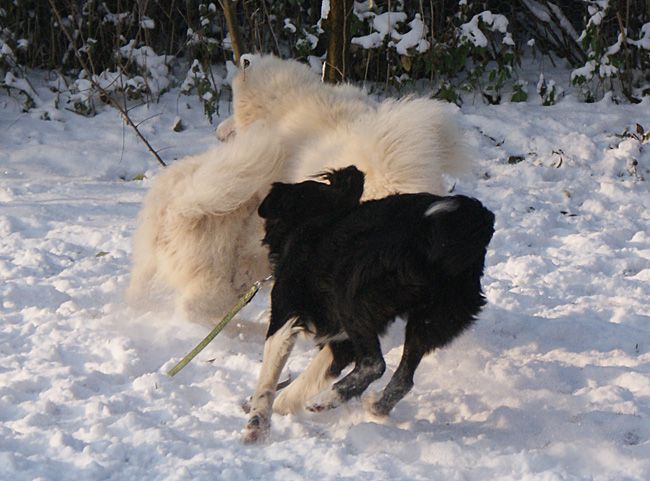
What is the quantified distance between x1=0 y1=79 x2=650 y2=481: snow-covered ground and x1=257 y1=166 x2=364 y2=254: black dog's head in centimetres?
75

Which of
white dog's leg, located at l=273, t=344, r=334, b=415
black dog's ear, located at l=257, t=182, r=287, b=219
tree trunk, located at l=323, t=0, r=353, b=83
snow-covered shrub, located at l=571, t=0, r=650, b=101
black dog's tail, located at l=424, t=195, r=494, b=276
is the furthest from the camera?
snow-covered shrub, located at l=571, t=0, r=650, b=101

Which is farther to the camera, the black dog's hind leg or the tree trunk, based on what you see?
the tree trunk

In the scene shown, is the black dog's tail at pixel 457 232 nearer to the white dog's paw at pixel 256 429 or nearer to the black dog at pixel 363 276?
the black dog at pixel 363 276

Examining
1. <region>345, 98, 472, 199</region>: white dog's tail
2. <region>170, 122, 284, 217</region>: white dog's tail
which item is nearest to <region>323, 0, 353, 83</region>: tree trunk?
<region>170, 122, 284, 217</region>: white dog's tail

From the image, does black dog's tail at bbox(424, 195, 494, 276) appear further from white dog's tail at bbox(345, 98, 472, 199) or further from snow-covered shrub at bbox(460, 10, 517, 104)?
snow-covered shrub at bbox(460, 10, 517, 104)

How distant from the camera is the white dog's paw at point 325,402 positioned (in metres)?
3.24

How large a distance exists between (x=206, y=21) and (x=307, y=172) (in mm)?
5671

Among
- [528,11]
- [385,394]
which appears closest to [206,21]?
[528,11]

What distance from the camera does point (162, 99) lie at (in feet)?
31.4

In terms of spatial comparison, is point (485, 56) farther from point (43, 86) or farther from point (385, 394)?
point (385, 394)

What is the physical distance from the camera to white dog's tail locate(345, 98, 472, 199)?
399 cm

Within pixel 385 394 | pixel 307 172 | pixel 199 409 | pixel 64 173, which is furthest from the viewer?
pixel 64 173

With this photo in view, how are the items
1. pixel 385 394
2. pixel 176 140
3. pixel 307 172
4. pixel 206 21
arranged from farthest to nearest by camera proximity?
pixel 206 21 < pixel 176 140 < pixel 307 172 < pixel 385 394

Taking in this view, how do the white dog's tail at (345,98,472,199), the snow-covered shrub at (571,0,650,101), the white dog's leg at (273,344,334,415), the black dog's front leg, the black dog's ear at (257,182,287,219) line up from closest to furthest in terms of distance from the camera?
the black dog's front leg, the white dog's leg at (273,344,334,415), the black dog's ear at (257,182,287,219), the white dog's tail at (345,98,472,199), the snow-covered shrub at (571,0,650,101)
